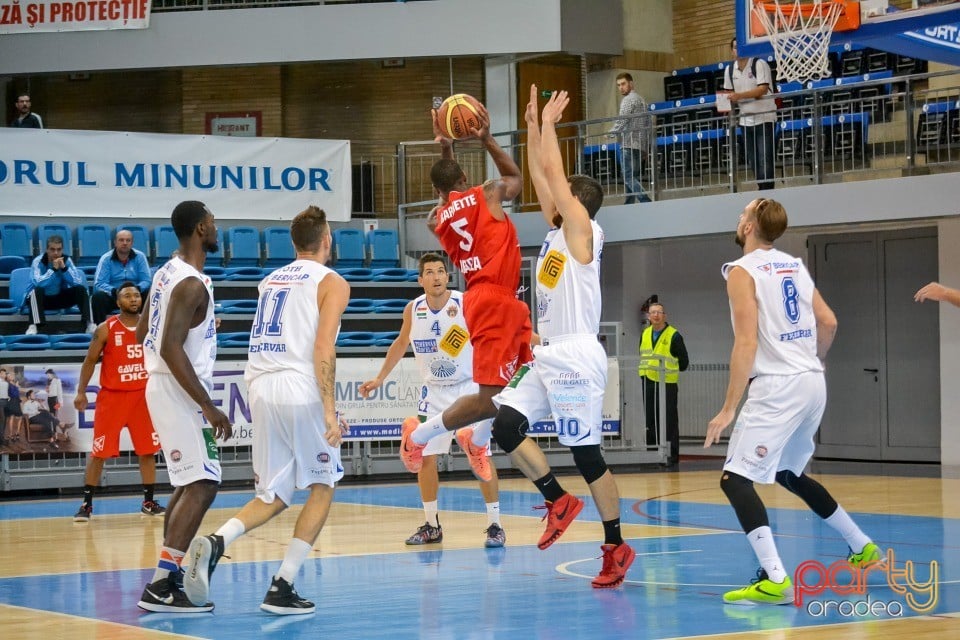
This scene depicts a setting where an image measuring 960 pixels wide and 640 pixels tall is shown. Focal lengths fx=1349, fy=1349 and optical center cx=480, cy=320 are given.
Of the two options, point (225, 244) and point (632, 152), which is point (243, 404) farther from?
point (632, 152)

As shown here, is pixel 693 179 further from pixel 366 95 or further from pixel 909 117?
pixel 366 95

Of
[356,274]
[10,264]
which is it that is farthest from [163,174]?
[356,274]

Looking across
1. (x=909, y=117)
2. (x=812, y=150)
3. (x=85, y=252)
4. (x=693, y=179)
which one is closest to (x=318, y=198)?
(x=85, y=252)

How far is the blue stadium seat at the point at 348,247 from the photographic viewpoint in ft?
69.9

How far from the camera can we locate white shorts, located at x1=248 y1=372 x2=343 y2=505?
276 inches

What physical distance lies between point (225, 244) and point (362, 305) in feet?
8.38

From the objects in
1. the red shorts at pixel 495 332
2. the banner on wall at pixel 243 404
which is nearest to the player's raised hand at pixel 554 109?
the red shorts at pixel 495 332

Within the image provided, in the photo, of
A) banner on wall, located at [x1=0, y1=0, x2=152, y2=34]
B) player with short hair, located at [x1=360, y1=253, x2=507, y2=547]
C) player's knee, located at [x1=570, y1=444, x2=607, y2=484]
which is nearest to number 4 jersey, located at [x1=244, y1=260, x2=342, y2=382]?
player's knee, located at [x1=570, y1=444, x2=607, y2=484]

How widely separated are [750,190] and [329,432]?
13.4 metres

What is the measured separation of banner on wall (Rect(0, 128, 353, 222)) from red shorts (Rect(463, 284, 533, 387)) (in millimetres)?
12403

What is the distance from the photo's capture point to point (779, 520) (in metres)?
11.5

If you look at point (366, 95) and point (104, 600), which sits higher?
point (366, 95)

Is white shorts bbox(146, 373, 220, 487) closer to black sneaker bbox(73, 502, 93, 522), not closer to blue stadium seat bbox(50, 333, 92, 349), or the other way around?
black sneaker bbox(73, 502, 93, 522)

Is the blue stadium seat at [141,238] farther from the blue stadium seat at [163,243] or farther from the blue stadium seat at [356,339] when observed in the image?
the blue stadium seat at [356,339]
